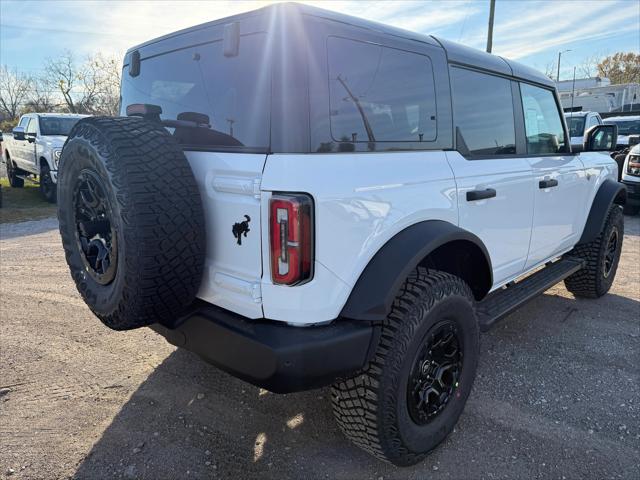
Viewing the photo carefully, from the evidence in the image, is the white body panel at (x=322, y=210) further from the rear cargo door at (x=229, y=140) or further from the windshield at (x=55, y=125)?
the windshield at (x=55, y=125)

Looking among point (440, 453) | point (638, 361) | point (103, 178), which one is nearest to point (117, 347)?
point (103, 178)

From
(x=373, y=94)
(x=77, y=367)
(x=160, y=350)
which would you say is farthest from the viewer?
(x=160, y=350)

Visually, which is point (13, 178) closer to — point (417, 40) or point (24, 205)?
point (24, 205)

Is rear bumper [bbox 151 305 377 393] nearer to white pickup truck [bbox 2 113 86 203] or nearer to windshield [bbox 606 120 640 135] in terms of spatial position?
white pickup truck [bbox 2 113 86 203]

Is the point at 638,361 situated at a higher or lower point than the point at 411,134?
lower

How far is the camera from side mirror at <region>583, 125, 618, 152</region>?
4020 mm

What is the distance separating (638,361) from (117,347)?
3.77 meters

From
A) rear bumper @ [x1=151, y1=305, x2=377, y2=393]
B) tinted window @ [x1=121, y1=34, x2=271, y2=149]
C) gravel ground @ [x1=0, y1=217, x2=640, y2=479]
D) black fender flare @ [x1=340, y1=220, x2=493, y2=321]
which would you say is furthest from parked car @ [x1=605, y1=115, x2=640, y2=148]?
rear bumper @ [x1=151, y1=305, x2=377, y2=393]

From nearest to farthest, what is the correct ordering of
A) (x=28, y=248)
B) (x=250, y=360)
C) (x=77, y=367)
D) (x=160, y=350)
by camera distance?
(x=250, y=360) < (x=77, y=367) < (x=160, y=350) < (x=28, y=248)

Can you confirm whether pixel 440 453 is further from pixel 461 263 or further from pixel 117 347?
pixel 117 347

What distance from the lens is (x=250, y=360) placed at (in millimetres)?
1854

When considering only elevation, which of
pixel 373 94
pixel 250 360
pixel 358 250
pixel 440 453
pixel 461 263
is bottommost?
pixel 440 453

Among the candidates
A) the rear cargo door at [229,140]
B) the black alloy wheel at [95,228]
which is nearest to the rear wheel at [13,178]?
the black alloy wheel at [95,228]

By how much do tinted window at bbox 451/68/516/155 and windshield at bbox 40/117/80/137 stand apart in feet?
32.9
